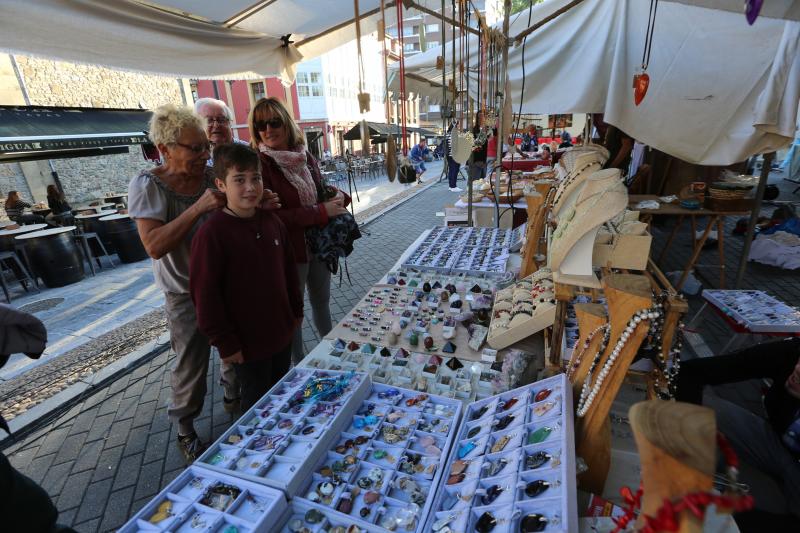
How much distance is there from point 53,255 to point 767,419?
331 inches

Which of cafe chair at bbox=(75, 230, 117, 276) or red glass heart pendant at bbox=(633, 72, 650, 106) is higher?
red glass heart pendant at bbox=(633, 72, 650, 106)

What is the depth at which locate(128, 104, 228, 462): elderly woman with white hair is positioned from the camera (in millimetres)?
1824

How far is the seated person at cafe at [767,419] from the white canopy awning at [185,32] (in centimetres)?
365

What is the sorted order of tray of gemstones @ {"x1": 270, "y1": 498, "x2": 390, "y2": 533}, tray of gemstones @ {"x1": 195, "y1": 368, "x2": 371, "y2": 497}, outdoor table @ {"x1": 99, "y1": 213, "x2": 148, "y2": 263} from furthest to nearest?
outdoor table @ {"x1": 99, "y1": 213, "x2": 148, "y2": 263}
tray of gemstones @ {"x1": 195, "y1": 368, "x2": 371, "y2": 497}
tray of gemstones @ {"x1": 270, "y1": 498, "x2": 390, "y2": 533}

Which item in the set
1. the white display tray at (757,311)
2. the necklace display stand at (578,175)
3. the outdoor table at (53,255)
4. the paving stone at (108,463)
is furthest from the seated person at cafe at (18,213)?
the white display tray at (757,311)

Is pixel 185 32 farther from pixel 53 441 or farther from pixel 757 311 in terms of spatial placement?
pixel 757 311

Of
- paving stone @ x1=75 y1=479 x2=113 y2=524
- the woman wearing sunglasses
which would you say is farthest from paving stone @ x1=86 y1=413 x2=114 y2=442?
the woman wearing sunglasses

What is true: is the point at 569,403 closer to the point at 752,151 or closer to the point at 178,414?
the point at 178,414

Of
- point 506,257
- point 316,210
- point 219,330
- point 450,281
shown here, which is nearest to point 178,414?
point 219,330

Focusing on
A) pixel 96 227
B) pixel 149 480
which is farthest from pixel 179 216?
pixel 96 227

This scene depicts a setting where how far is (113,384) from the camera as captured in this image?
3293 millimetres

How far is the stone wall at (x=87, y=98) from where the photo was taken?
10031mm

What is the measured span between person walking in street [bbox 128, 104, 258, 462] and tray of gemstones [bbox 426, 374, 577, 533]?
Answer: 1.55 meters

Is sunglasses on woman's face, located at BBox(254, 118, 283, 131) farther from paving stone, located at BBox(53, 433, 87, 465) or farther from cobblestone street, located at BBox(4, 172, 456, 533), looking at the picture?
paving stone, located at BBox(53, 433, 87, 465)
